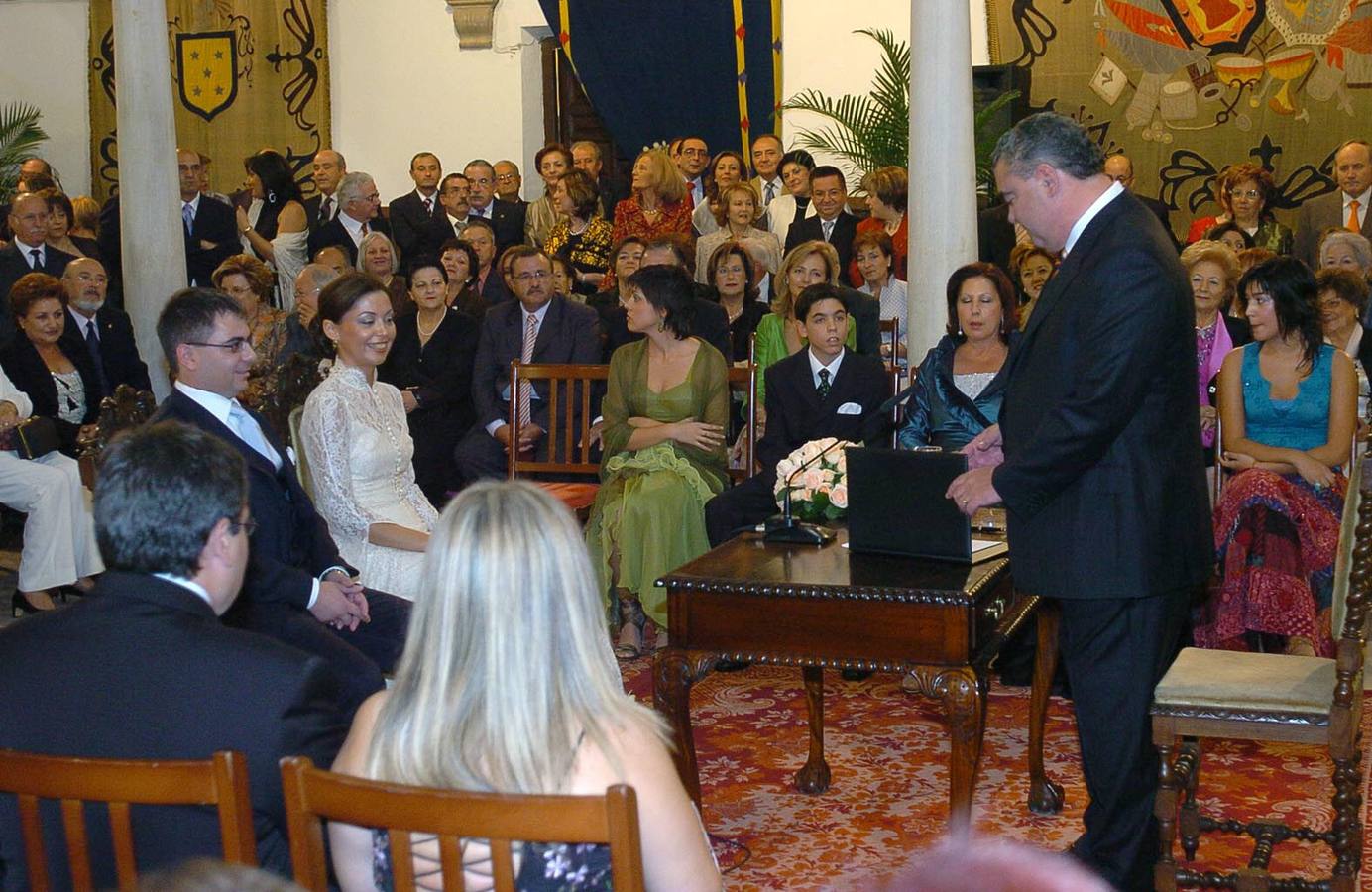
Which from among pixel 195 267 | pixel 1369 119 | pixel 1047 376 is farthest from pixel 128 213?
pixel 1369 119

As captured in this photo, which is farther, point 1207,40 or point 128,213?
point 1207,40

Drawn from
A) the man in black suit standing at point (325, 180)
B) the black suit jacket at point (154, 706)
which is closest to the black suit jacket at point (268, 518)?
the black suit jacket at point (154, 706)

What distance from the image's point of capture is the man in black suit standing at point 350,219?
8.70 metres

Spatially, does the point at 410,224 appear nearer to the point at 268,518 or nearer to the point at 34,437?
the point at 34,437

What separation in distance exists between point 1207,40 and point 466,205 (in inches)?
184

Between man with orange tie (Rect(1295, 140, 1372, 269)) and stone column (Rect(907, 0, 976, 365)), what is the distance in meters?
2.68

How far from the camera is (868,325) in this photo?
6406 mm

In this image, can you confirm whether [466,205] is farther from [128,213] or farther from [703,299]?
[703,299]

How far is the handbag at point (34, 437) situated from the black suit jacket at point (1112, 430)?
4276 millimetres

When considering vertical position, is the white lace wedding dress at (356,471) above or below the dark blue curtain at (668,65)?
below

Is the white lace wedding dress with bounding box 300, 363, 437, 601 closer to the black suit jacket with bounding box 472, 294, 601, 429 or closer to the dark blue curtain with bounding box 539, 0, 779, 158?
the black suit jacket with bounding box 472, 294, 601, 429

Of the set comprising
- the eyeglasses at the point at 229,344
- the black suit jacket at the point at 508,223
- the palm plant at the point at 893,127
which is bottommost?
the eyeglasses at the point at 229,344

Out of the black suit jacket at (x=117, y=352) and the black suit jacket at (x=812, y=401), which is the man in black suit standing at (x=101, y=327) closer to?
the black suit jacket at (x=117, y=352)

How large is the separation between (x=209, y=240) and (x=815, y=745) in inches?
241
